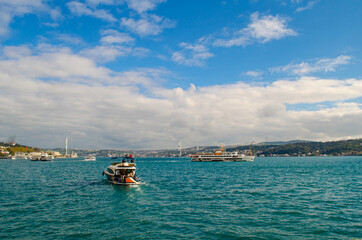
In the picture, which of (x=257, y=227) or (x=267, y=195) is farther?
(x=267, y=195)

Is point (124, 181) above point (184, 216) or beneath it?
beneath

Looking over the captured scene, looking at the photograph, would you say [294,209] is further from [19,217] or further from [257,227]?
[19,217]

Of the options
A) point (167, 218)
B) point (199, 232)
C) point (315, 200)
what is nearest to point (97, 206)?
point (167, 218)

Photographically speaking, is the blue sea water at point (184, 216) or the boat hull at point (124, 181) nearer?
the blue sea water at point (184, 216)

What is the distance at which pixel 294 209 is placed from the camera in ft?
81.7

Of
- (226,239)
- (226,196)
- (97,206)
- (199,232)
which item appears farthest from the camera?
(226,196)

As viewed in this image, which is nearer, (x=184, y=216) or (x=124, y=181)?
(x=184, y=216)

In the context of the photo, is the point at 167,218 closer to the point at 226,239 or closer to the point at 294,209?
the point at 226,239

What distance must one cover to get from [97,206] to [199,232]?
14859mm

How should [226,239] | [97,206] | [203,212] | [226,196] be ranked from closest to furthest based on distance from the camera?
1. [226,239]
2. [203,212]
3. [97,206]
4. [226,196]

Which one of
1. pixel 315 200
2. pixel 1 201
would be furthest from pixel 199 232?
pixel 1 201

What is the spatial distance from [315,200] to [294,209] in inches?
274

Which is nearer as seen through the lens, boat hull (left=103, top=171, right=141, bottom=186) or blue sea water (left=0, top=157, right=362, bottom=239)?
blue sea water (left=0, top=157, right=362, bottom=239)

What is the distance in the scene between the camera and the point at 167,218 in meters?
22.3
